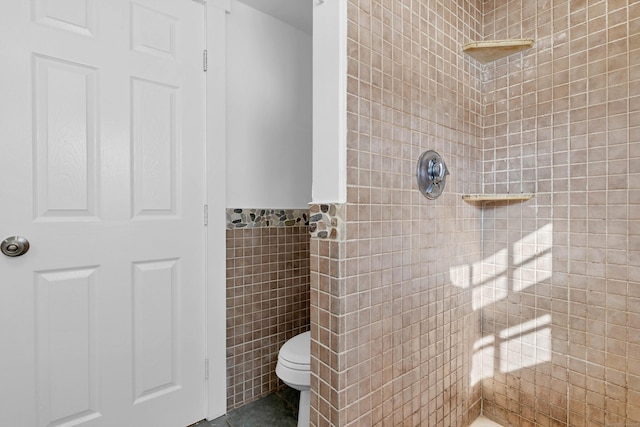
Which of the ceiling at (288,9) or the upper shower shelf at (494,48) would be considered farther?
the ceiling at (288,9)

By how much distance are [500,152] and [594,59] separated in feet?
1.70

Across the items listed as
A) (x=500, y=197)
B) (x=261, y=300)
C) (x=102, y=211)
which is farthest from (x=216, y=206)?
(x=500, y=197)

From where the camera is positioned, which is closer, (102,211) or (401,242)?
(401,242)

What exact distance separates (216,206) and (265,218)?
32cm

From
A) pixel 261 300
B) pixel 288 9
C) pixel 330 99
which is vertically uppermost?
pixel 288 9

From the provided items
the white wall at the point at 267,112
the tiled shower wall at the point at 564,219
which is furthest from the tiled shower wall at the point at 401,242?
the white wall at the point at 267,112

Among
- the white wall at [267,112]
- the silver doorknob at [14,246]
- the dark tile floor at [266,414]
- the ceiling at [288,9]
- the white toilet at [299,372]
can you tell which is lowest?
the dark tile floor at [266,414]

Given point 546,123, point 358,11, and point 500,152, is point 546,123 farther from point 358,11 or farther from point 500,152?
point 358,11

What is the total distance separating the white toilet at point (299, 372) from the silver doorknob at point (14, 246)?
1.15 meters

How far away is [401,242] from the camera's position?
1.25 metres

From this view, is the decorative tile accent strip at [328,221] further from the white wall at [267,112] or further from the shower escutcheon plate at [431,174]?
the white wall at [267,112]

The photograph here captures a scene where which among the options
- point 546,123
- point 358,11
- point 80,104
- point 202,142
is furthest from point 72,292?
point 546,123

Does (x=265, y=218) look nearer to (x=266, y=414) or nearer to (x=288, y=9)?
(x=266, y=414)

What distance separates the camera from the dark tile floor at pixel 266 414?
1650 millimetres
